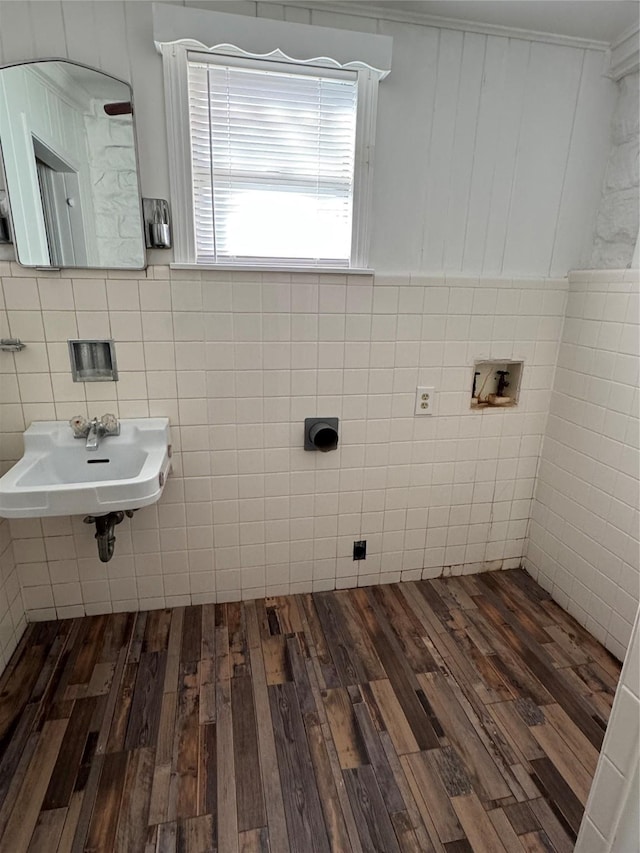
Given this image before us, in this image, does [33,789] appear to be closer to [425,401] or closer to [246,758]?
[246,758]

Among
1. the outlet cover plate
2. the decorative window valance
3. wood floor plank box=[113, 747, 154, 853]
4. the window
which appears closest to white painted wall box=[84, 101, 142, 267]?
the window

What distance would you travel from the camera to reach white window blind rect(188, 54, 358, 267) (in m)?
1.63

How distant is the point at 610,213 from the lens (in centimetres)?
196

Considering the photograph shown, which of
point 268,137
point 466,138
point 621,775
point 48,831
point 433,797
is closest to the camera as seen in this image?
point 621,775

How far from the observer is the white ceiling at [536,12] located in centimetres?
160

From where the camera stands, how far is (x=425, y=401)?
2.08 metres

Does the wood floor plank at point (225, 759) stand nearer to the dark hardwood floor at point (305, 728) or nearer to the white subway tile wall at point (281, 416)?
the dark hardwood floor at point (305, 728)

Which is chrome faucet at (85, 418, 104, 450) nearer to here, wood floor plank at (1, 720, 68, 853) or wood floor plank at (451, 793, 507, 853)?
wood floor plank at (1, 720, 68, 853)

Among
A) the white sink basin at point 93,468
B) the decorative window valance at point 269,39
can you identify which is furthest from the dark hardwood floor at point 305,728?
the decorative window valance at point 269,39

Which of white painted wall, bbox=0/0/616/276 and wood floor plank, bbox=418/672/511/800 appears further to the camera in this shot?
white painted wall, bbox=0/0/616/276

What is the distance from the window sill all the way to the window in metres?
→ 0.02

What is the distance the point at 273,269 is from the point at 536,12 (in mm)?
1343

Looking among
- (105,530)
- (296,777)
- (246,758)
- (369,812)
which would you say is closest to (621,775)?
(369,812)

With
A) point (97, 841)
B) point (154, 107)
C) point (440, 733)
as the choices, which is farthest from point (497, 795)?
point (154, 107)
